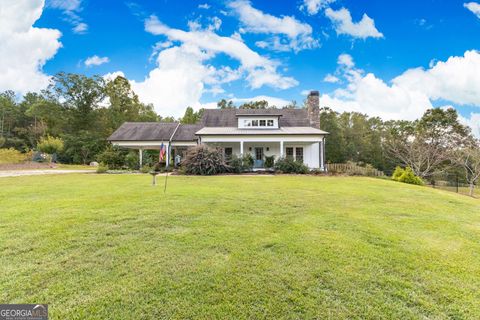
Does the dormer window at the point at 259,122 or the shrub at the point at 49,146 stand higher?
the dormer window at the point at 259,122

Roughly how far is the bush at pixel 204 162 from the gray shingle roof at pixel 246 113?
22.0 feet

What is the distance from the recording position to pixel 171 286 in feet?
8.36

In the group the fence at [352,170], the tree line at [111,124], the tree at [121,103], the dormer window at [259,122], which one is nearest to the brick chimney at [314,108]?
the dormer window at [259,122]

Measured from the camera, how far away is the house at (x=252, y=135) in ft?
60.4

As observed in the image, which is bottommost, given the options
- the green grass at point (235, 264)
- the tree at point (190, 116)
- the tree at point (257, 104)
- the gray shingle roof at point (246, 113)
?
the green grass at point (235, 264)

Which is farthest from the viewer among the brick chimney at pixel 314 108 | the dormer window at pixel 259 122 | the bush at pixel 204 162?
the brick chimney at pixel 314 108

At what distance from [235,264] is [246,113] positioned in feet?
62.2

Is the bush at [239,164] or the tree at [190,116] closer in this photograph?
the bush at [239,164]

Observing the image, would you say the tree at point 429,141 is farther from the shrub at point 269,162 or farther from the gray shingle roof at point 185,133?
the gray shingle roof at point 185,133

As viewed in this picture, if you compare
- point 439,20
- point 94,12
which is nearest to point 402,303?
point 94,12

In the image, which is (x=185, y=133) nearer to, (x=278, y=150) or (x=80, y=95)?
(x=278, y=150)

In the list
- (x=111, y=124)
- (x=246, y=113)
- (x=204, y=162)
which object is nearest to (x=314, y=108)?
(x=246, y=113)

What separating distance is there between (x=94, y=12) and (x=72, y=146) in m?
20.9

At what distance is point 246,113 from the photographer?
21.0 metres
